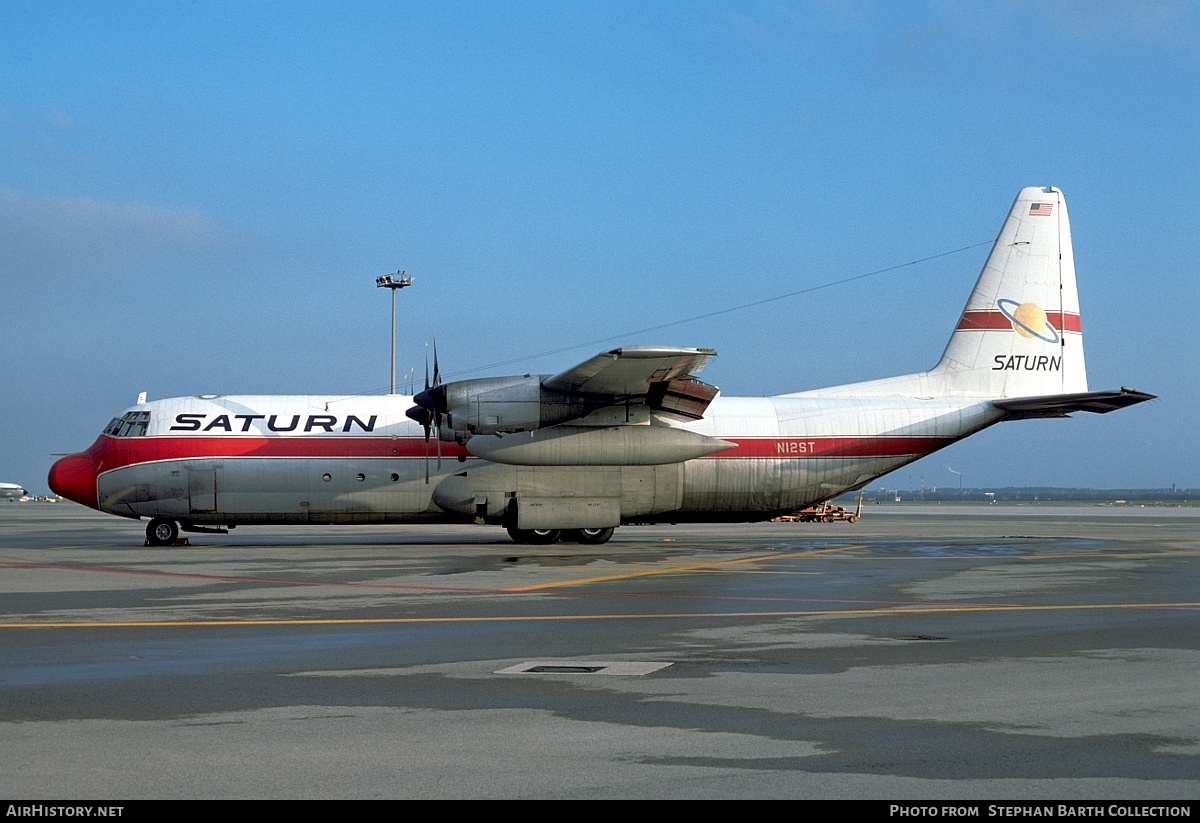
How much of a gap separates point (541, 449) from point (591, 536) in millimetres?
3723

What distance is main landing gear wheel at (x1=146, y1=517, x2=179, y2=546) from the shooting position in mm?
31234

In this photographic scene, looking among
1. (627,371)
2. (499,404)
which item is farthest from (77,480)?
(627,371)

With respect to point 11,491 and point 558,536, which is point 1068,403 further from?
point 11,491

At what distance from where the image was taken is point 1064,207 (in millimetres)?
35188

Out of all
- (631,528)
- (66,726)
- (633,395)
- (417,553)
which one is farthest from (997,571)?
(631,528)

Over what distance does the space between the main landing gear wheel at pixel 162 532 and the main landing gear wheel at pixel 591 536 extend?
10.7m

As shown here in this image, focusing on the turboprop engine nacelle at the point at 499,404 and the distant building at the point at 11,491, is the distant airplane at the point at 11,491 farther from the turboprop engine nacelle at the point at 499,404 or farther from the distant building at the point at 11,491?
the turboprop engine nacelle at the point at 499,404

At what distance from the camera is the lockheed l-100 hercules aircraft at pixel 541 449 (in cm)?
2936

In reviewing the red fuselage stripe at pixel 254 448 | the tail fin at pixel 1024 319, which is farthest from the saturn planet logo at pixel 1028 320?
the red fuselage stripe at pixel 254 448

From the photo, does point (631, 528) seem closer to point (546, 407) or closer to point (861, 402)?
point (861, 402)

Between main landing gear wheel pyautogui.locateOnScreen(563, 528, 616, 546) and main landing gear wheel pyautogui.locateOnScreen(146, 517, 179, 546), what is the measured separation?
422 inches

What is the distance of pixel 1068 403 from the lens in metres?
31.7

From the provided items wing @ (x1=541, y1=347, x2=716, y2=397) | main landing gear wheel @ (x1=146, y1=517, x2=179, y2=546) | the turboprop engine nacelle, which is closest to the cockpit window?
→ main landing gear wheel @ (x1=146, y1=517, x2=179, y2=546)
